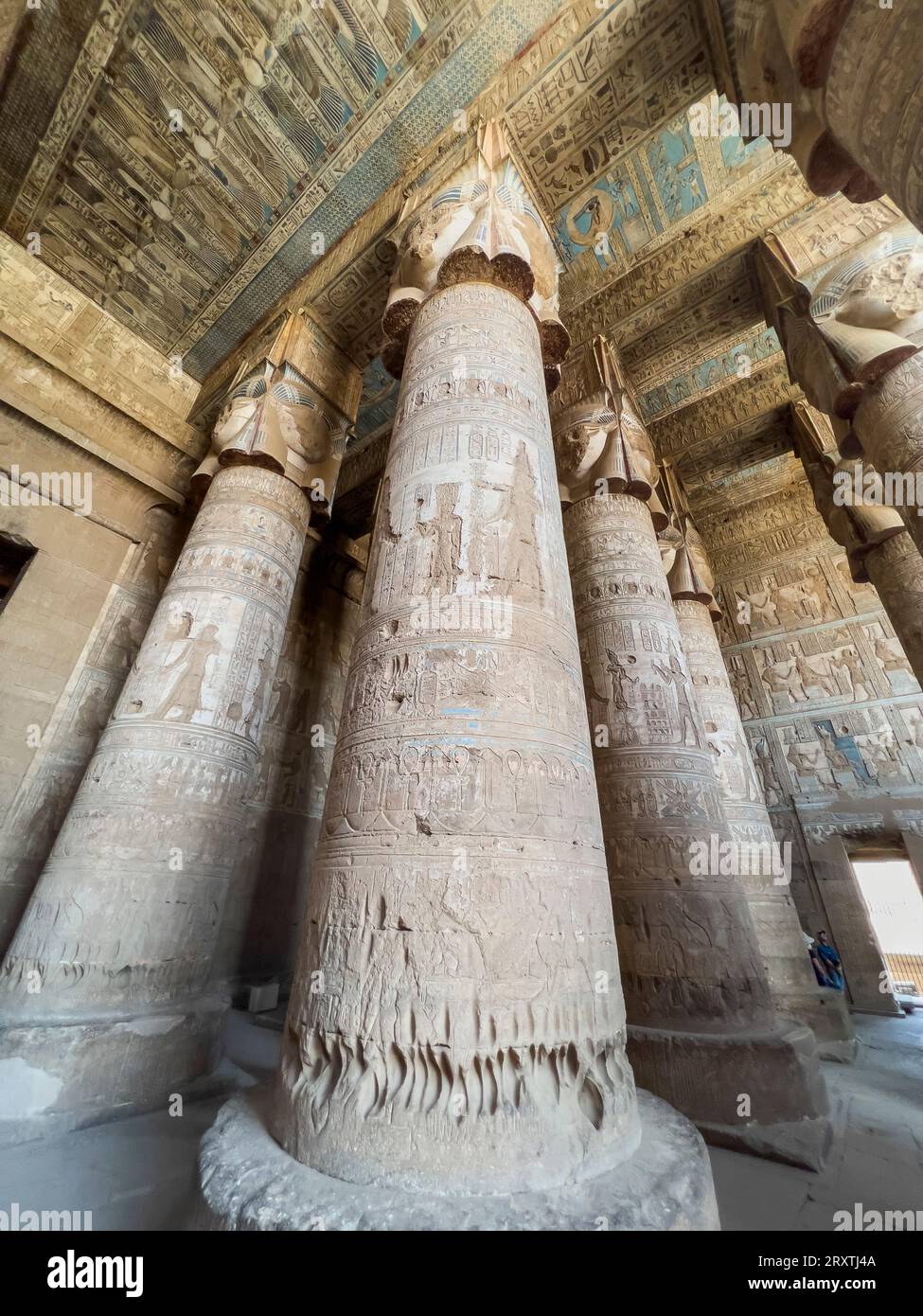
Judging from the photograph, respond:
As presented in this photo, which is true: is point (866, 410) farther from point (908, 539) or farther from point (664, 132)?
point (664, 132)

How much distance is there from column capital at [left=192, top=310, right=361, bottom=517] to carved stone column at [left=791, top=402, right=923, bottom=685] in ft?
16.3

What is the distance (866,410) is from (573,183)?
13.1 ft

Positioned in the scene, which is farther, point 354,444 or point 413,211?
point 354,444

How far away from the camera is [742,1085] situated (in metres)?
2.66

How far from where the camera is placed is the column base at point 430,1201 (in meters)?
1.14

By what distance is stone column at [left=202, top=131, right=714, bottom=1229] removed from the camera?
127 cm

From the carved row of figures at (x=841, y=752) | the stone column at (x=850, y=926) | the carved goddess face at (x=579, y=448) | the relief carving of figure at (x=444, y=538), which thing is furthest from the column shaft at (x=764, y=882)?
the relief carving of figure at (x=444, y=538)

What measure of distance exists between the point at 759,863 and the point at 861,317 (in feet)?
16.3

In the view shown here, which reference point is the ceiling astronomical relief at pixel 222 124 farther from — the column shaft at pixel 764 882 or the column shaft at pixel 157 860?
the column shaft at pixel 764 882

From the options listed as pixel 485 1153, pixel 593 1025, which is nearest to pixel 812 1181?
pixel 593 1025

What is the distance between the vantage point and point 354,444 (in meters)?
8.21

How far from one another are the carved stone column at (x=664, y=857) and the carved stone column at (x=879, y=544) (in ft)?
7.37

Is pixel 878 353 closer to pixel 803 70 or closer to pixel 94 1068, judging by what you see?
pixel 803 70

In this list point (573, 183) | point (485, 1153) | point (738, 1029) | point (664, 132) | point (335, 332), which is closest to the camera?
point (485, 1153)
